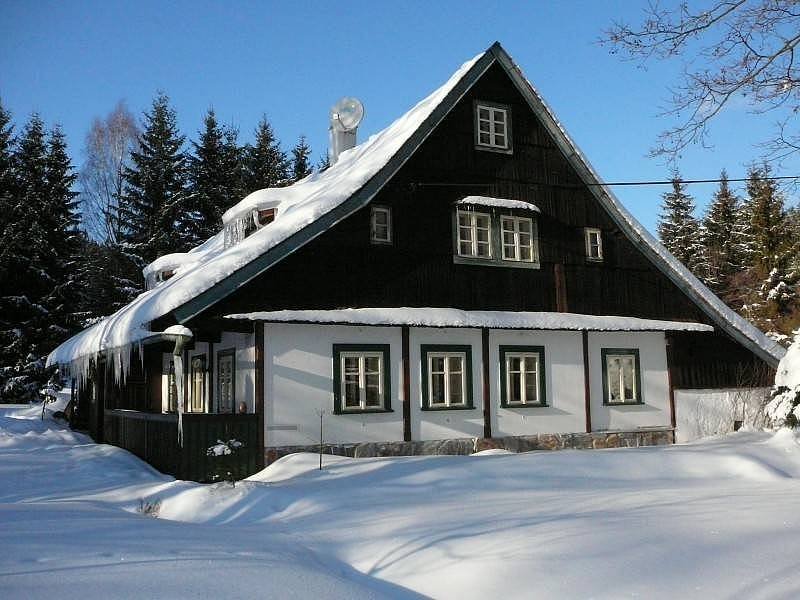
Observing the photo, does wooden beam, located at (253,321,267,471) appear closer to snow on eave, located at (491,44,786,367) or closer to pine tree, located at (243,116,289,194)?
snow on eave, located at (491,44,786,367)

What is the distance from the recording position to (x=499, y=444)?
15570 millimetres

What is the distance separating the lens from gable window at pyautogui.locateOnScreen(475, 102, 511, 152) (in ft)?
53.9

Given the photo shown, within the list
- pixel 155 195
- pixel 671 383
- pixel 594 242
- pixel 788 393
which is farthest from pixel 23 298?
pixel 788 393

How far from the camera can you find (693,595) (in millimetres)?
5363

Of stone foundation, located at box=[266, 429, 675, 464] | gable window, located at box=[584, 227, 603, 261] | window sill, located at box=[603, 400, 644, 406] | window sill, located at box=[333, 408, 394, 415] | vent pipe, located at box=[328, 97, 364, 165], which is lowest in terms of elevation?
stone foundation, located at box=[266, 429, 675, 464]

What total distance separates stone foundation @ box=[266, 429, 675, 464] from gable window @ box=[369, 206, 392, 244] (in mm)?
3841

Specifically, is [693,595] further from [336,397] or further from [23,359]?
[23,359]

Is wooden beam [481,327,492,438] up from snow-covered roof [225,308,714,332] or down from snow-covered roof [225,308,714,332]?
down

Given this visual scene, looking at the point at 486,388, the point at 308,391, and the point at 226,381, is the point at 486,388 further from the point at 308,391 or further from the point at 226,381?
the point at 226,381

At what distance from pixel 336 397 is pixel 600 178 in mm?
7960

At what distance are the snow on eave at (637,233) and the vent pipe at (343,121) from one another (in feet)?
20.8

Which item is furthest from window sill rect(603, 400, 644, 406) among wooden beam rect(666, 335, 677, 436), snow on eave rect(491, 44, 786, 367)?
snow on eave rect(491, 44, 786, 367)

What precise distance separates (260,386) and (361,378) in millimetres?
2015

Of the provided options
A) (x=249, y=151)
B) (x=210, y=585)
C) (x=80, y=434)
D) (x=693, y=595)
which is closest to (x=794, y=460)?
(x=693, y=595)
